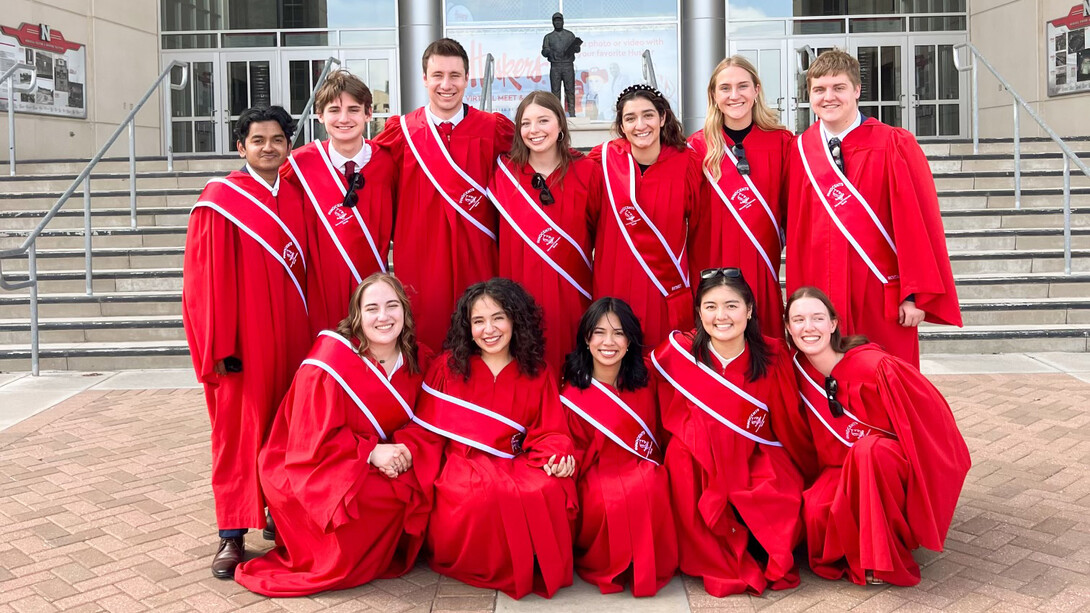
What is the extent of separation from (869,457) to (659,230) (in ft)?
4.62

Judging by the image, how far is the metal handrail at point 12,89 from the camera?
41.2 feet

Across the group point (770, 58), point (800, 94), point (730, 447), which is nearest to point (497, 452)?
point (730, 447)

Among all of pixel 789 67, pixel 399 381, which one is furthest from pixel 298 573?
pixel 789 67

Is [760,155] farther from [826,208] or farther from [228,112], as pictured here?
[228,112]

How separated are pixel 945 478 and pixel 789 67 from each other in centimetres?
1571

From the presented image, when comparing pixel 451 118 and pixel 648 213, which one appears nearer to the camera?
pixel 648 213

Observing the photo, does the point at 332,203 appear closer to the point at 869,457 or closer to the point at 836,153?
the point at 836,153

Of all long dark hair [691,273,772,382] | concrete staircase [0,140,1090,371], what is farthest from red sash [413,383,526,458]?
concrete staircase [0,140,1090,371]

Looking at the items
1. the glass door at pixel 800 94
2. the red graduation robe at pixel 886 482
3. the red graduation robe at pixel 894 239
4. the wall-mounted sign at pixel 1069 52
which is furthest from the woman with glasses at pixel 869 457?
the glass door at pixel 800 94

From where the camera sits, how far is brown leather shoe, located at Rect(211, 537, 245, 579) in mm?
3828

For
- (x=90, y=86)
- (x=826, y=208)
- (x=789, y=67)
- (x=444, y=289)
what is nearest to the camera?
(x=826, y=208)

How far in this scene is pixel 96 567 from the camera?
12.9 ft

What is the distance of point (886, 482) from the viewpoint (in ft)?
11.7

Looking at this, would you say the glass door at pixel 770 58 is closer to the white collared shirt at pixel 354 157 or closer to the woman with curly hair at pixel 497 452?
the white collared shirt at pixel 354 157
